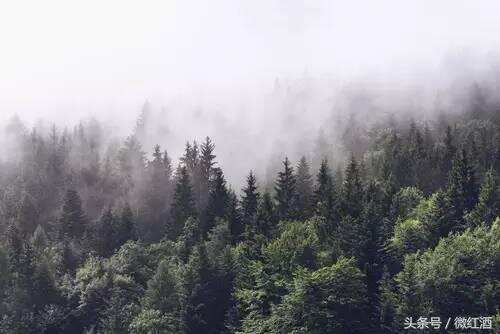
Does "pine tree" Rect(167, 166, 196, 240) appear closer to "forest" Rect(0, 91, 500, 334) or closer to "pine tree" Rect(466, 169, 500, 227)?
"forest" Rect(0, 91, 500, 334)

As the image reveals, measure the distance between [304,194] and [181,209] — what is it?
20712 mm

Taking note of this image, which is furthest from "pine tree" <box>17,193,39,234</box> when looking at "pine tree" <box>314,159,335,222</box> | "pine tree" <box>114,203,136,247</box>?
"pine tree" <box>314,159,335,222</box>

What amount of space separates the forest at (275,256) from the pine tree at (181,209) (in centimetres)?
21

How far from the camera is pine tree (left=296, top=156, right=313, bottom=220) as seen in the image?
10744 cm

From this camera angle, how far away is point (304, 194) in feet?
395

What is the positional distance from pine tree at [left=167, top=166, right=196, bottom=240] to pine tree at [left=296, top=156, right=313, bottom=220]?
16.9 meters

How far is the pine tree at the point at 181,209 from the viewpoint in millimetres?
111312

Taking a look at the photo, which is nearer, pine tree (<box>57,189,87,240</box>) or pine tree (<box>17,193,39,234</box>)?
pine tree (<box>57,189,87,240</box>)

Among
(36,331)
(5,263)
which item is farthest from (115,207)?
(36,331)

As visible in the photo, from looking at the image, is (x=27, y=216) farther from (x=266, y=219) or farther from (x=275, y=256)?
(x=275, y=256)

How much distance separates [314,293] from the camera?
76.6m

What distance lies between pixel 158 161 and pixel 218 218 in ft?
140

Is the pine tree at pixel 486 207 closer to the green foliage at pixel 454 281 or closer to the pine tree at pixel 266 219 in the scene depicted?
the green foliage at pixel 454 281

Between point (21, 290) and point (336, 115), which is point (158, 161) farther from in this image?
point (336, 115)
